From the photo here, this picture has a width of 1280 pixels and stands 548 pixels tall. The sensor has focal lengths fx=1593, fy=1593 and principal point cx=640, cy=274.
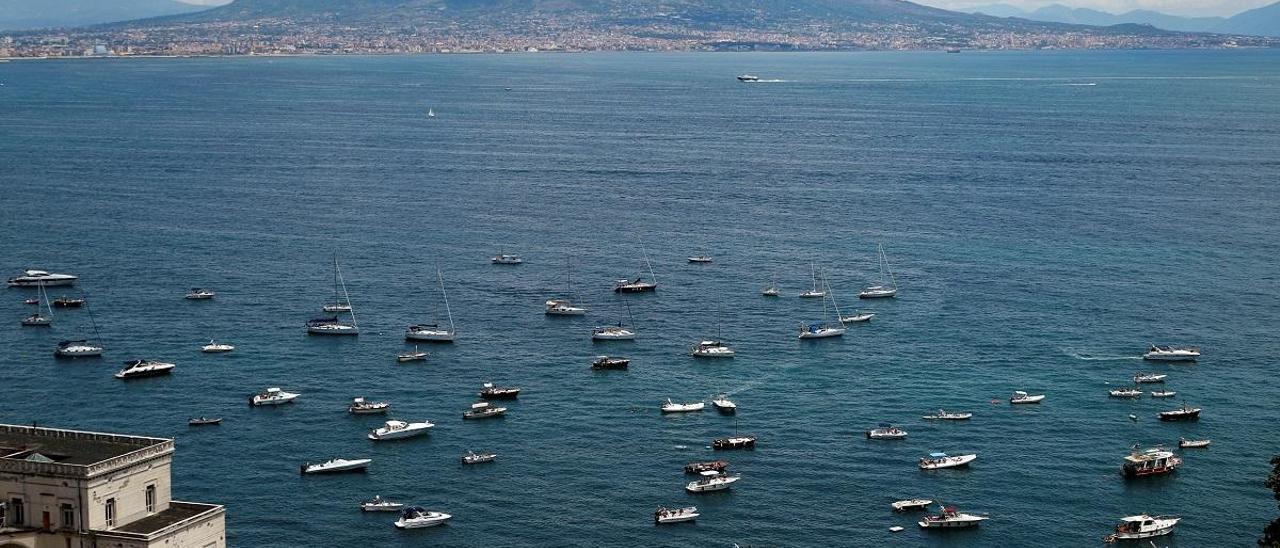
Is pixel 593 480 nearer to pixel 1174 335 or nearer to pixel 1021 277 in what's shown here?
pixel 1174 335

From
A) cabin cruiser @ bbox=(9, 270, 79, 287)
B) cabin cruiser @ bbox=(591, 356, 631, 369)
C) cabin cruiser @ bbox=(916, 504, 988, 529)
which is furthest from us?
cabin cruiser @ bbox=(9, 270, 79, 287)

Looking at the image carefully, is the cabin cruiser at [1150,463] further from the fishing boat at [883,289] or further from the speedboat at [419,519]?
the fishing boat at [883,289]

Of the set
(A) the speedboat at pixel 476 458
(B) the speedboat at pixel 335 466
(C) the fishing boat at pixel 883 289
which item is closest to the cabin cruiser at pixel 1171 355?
(C) the fishing boat at pixel 883 289

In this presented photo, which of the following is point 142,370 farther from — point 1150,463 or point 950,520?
point 1150,463

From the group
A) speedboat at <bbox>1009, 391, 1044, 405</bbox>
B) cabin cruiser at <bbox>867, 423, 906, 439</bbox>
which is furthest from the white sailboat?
speedboat at <bbox>1009, 391, 1044, 405</bbox>

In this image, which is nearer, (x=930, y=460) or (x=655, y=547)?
(x=655, y=547)

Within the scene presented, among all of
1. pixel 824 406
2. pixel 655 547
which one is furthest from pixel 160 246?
pixel 655 547

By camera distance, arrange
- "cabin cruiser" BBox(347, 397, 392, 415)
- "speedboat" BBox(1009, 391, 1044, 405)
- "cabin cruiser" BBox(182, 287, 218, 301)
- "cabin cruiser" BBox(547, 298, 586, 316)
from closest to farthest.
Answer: "cabin cruiser" BBox(347, 397, 392, 415) < "speedboat" BBox(1009, 391, 1044, 405) < "cabin cruiser" BBox(547, 298, 586, 316) < "cabin cruiser" BBox(182, 287, 218, 301)

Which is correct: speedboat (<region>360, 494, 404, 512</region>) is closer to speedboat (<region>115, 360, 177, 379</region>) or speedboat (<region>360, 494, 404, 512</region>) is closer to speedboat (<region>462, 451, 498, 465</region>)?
speedboat (<region>462, 451, 498, 465</region>)
